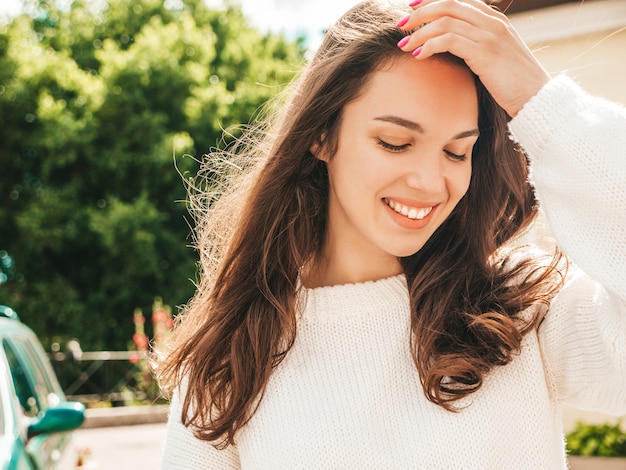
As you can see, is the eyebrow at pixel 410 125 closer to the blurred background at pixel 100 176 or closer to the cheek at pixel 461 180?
the cheek at pixel 461 180

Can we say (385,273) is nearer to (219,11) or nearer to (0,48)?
(0,48)

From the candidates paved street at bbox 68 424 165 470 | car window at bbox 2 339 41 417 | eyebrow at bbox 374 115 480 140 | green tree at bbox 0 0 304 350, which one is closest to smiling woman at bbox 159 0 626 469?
eyebrow at bbox 374 115 480 140

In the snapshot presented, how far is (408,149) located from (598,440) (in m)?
5.85

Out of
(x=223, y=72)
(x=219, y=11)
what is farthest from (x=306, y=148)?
(x=219, y=11)

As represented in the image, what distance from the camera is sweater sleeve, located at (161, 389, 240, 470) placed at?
2.44 m

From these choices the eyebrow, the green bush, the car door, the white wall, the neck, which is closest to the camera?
the eyebrow

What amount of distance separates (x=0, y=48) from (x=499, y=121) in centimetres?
1996

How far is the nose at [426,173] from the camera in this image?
7.07ft

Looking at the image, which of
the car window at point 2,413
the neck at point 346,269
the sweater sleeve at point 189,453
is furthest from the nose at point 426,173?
the car window at point 2,413

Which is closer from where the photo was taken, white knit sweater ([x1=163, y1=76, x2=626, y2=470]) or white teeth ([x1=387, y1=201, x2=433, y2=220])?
white knit sweater ([x1=163, y1=76, x2=626, y2=470])

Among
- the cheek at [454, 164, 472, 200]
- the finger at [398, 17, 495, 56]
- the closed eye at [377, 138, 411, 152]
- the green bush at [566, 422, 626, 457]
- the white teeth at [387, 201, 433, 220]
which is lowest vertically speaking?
the green bush at [566, 422, 626, 457]

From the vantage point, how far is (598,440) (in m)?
7.29

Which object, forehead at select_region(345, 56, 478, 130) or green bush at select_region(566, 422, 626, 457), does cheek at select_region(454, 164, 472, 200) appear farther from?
green bush at select_region(566, 422, 626, 457)

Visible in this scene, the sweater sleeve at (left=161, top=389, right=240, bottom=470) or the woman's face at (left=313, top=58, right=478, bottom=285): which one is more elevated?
the woman's face at (left=313, top=58, right=478, bottom=285)
